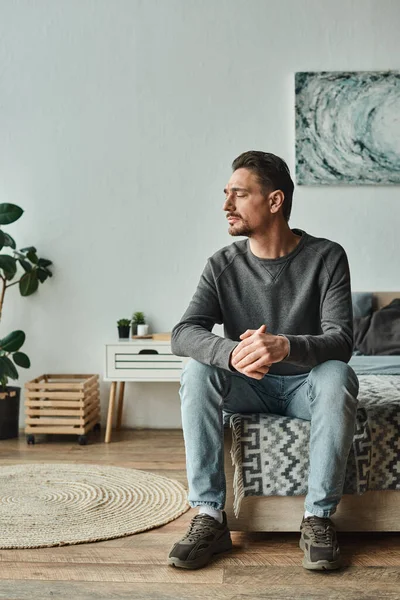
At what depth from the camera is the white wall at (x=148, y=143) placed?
4.33 metres

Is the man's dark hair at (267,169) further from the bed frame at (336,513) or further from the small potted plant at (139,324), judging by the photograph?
the small potted plant at (139,324)

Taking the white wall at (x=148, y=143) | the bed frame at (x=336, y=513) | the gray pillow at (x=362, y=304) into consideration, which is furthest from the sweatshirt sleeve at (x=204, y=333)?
the white wall at (x=148, y=143)

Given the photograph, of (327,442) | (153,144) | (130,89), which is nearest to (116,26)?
(130,89)

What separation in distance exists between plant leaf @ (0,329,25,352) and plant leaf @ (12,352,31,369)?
3.9 inches

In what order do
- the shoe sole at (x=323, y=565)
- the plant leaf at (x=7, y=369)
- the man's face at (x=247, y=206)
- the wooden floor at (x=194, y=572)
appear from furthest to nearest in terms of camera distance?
the plant leaf at (x=7, y=369)
the man's face at (x=247, y=206)
the shoe sole at (x=323, y=565)
the wooden floor at (x=194, y=572)

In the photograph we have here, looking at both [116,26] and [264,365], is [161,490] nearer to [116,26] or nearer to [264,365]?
[264,365]

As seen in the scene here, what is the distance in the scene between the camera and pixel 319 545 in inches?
87.1

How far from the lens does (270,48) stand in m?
4.34

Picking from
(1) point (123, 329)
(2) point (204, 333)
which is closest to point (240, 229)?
(2) point (204, 333)

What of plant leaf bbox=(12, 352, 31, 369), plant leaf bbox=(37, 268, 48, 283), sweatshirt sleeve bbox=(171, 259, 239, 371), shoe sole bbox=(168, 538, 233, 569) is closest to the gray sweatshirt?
sweatshirt sleeve bbox=(171, 259, 239, 371)

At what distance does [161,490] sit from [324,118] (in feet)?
7.19

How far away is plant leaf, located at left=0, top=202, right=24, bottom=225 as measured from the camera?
4.13 metres

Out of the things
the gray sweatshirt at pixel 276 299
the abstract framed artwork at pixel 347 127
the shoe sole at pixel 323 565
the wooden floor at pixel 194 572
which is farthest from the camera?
the abstract framed artwork at pixel 347 127

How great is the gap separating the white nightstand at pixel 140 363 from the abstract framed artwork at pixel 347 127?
116 cm
